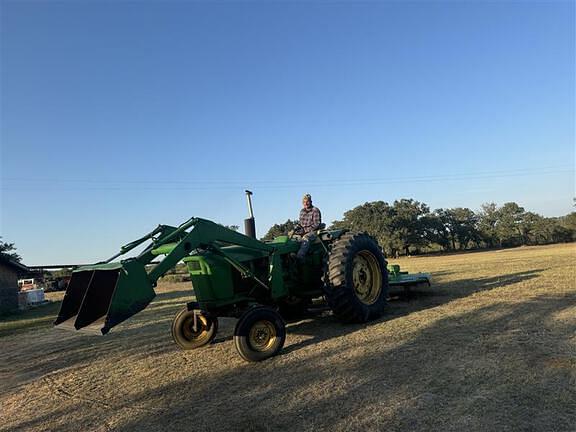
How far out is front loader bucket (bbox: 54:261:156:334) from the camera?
561cm

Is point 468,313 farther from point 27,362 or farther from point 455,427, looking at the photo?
point 27,362

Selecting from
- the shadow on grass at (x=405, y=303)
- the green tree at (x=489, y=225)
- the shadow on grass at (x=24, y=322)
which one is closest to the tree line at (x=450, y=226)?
the green tree at (x=489, y=225)

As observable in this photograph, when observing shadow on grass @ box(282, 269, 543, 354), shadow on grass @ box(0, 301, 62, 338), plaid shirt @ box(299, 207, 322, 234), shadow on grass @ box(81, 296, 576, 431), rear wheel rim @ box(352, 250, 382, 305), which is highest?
plaid shirt @ box(299, 207, 322, 234)

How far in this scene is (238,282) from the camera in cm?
755

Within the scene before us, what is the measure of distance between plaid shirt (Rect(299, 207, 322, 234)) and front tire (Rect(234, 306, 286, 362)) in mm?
2553

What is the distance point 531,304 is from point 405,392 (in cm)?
505

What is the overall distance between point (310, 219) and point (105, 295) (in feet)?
13.9

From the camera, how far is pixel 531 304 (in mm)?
8273

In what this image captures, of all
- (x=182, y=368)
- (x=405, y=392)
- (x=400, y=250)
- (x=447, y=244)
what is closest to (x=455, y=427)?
(x=405, y=392)

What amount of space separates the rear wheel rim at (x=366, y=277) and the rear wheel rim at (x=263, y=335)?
2.41m

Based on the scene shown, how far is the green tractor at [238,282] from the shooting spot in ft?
19.6

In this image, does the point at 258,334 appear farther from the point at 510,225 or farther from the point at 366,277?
the point at 510,225

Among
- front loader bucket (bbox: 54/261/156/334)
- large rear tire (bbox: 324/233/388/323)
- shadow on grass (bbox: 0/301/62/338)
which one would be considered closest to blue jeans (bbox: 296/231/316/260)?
large rear tire (bbox: 324/233/388/323)

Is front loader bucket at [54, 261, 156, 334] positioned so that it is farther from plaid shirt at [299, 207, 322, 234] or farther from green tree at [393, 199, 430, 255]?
green tree at [393, 199, 430, 255]
